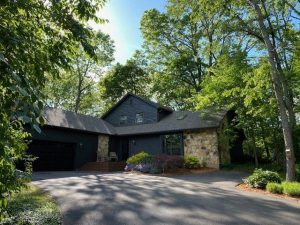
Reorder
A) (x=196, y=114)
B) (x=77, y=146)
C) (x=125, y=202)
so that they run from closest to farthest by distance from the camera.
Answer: (x=125, y=202) < (x=77, y=146) < (x=196, y=114)

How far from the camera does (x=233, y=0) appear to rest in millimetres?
14023

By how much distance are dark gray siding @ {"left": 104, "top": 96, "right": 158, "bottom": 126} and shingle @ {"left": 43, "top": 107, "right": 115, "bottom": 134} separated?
1.50 m

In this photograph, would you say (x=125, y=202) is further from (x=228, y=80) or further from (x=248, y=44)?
(x=248, y=44)

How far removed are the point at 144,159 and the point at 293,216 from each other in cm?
1177

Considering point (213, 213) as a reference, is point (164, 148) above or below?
above

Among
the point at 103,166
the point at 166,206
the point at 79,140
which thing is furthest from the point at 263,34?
the point at 79,140

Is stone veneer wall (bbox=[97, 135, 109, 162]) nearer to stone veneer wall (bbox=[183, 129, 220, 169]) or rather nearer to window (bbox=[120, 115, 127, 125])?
window (bbox=[120, 115, 127, 125])

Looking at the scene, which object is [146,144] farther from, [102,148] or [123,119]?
[123,119]

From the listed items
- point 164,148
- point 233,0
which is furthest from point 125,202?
point 164,148

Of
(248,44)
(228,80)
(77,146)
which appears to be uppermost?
(248,44)

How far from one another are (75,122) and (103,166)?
453 centimetres

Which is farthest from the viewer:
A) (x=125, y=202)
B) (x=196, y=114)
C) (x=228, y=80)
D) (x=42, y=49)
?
(x=196, y=114)

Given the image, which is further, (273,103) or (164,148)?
(164,148)

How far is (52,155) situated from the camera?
65.3 feet
